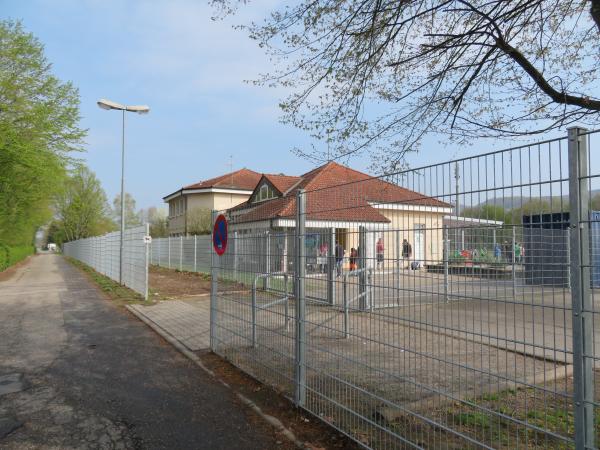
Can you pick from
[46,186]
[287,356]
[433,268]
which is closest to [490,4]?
[433,268]

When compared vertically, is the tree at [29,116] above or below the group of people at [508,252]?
above

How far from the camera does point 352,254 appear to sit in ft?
12.8

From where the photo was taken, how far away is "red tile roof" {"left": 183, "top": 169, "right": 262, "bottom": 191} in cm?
4169

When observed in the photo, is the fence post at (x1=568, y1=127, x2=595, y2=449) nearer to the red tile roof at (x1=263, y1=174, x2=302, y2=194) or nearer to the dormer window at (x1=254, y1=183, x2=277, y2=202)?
the red tile roof at (x1=263, y1=174, x2=302, y2=194)

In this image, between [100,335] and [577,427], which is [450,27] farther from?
[100,335]

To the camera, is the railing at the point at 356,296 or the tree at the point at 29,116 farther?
the tree at the point at 29,116

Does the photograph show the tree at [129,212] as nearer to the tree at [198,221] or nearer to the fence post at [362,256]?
the tree at [198,221]

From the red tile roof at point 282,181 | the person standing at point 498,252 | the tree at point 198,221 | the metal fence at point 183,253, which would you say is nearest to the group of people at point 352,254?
the person standing at point 498,252

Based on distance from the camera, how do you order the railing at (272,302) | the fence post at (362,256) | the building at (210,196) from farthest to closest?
1. the building at (210,196)
2. the railing at (272,302)
3. the fence post at (362,256)

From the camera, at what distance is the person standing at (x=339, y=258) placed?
4035mm

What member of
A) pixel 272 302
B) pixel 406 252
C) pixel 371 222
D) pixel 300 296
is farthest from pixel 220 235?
pixel 406 252

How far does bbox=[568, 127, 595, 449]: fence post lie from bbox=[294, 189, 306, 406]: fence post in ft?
8.03

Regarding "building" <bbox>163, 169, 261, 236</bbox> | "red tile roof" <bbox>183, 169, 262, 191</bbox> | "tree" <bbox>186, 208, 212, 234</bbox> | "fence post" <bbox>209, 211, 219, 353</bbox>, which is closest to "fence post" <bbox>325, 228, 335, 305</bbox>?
"fence post" <bbox>209, 211, 219, 353</bbox>

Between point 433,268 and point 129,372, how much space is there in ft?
15.3
